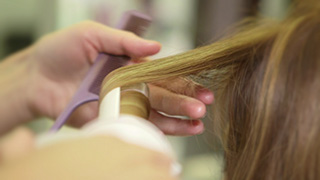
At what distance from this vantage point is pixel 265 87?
54cm

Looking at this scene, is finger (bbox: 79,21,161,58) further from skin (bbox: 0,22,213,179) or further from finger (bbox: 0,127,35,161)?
finger (bbox: 0,127,35,161)

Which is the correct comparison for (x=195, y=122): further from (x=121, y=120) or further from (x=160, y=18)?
(x=160, y=18)

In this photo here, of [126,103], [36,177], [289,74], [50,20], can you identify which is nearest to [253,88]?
[289,74]

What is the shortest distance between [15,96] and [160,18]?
928mm

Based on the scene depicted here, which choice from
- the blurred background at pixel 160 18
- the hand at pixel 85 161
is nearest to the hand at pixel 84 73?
the hand at pixel 85 161

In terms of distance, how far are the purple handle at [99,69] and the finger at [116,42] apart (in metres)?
0.02

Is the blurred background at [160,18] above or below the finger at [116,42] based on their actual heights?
below

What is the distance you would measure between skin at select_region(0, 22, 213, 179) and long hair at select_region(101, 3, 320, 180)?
56mm

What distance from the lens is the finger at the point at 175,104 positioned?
2.17 ft

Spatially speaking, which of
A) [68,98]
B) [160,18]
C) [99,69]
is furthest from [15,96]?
[160,18]

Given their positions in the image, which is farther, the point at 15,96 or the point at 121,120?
the point at 15,96

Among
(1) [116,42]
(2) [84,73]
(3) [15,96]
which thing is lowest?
(3) [15,96]

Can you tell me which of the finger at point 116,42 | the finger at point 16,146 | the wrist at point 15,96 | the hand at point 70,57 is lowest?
the wrist at point 15,96

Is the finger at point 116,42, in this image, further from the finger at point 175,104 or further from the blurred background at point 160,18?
the blurred background at point 160,18
